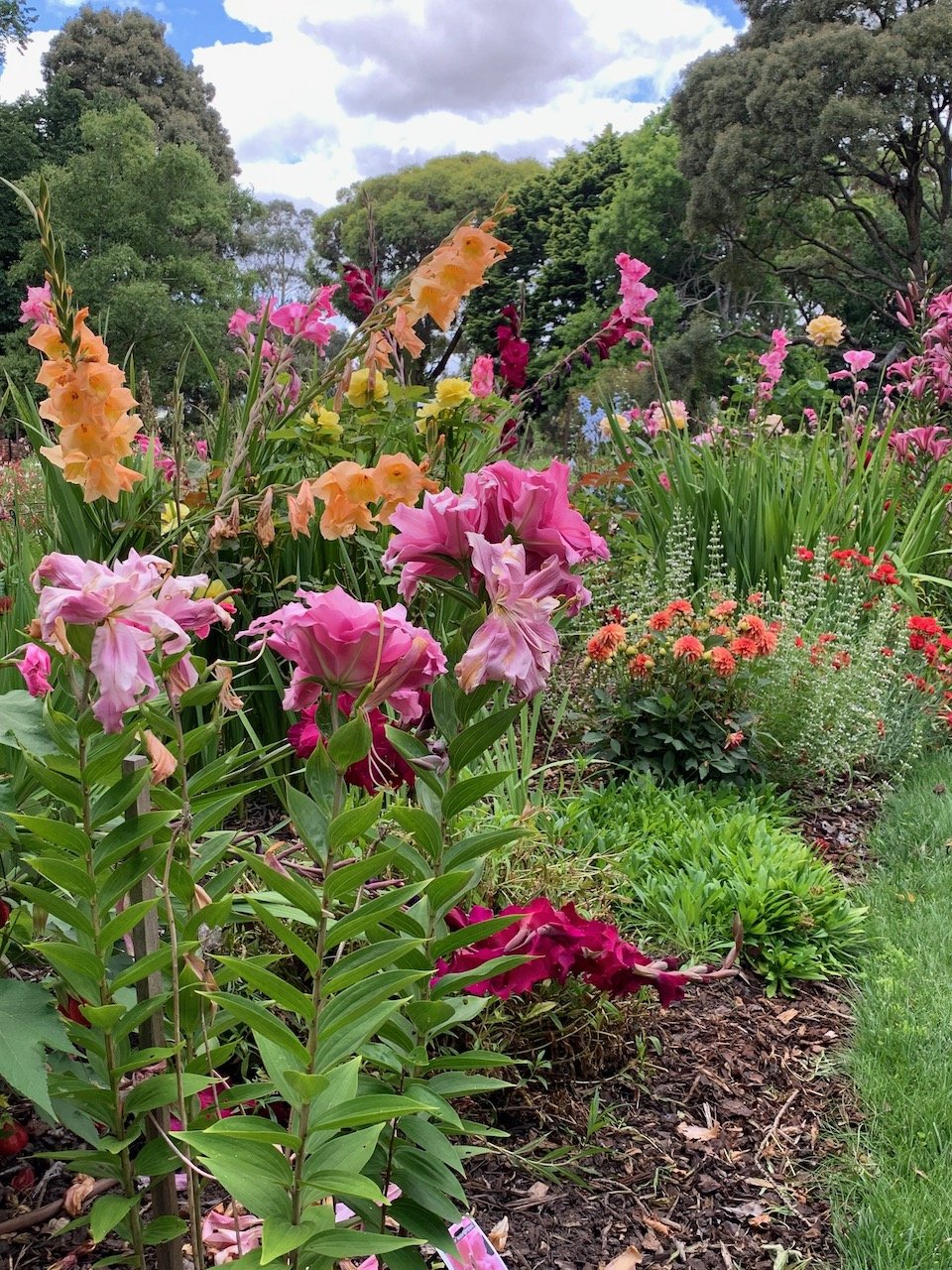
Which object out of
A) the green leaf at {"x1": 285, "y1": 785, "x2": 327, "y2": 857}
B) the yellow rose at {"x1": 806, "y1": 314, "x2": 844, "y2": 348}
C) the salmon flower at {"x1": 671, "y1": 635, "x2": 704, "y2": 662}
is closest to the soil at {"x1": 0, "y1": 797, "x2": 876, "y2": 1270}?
the green leaf at {"x1": 285, "y1": 785, "x2": 327, "y2": 857}

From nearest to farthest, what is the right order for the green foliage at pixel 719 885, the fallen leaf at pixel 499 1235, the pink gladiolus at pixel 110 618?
the pink gladiolus at pixel 110 618 < the fallen leaf at pixel 499 1235 < the green foliage at pixel 719 885

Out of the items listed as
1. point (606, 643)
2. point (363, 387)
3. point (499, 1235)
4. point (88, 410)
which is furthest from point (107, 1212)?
point (363, 387)

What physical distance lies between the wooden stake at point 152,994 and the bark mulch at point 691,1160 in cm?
53

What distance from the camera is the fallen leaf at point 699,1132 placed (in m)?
1.68

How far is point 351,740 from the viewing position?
2.44 ft

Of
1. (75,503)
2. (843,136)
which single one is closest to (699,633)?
(75,503)

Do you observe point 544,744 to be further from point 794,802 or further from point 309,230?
point 309,230

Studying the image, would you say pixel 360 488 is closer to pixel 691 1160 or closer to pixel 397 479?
pixel 397 479

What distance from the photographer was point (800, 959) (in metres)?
2.27

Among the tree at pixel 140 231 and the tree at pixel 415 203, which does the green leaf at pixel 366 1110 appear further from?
the tree at pixel 415 203

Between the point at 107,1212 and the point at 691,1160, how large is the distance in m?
1.07

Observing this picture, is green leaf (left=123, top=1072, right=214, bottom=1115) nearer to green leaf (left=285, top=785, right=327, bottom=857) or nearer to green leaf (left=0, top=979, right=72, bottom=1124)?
green leaf (left=0, top=979, right=72, bottom=1124)

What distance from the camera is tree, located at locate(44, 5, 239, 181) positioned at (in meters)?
29.5

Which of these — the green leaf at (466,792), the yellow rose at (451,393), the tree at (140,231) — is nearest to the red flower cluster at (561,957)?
the green leaf at (466,792)
